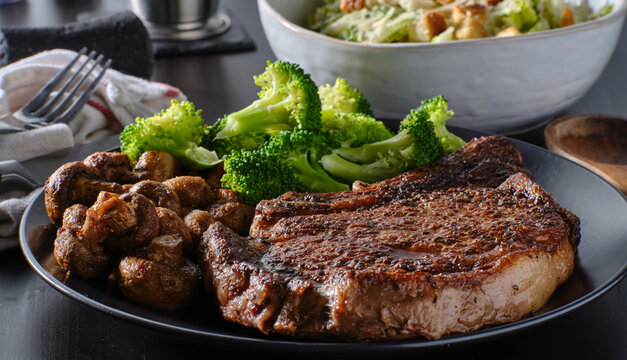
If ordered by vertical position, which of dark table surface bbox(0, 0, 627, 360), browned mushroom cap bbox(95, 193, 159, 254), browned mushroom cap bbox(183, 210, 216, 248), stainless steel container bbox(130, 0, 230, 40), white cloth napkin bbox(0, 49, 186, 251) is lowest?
stainless steel container bbox(130, 0, 230, 40)

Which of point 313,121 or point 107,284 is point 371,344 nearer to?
point 107,284

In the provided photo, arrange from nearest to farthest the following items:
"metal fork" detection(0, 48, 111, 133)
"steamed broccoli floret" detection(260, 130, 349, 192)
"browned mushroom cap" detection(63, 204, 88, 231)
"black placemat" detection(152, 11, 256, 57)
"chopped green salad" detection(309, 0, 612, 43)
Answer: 1. "browned mushroom cap" detection(63, 204, 88, 231)
2. "steamed broccoli floret" detection(260, 130, 349, 192)
3. "metal fork" detection(0, 48, 111, 133)
4. "chopped green salad" detection(309, 0, 612, 43)
5. "black placemat" detection(152, 11, 256, 57)

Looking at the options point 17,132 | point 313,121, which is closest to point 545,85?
point 313,121

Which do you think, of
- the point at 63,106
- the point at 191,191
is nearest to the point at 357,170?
the point at 191,191

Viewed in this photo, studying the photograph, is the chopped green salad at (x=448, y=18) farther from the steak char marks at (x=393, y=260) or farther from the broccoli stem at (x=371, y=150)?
the steak char marks at (x=393, y=260)

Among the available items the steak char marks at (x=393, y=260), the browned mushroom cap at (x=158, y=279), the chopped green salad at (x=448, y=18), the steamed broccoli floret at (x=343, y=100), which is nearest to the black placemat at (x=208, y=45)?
the chopped green salad at (x=448, y=18)

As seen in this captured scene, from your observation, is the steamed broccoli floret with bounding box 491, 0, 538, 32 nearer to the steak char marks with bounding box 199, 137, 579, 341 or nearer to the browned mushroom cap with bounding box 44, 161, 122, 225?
the steak char marks with bounding box 199, 137, 579, 341

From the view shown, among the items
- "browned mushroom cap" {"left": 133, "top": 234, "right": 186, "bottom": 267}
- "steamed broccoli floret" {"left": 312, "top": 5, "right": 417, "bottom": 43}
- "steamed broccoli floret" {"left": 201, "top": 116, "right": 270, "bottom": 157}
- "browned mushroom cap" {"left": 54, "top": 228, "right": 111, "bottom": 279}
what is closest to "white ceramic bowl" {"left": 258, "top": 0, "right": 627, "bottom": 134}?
"steamed broccoli floret" {"left": 312, "top": 5, "right": 417, "bottom": 43}
